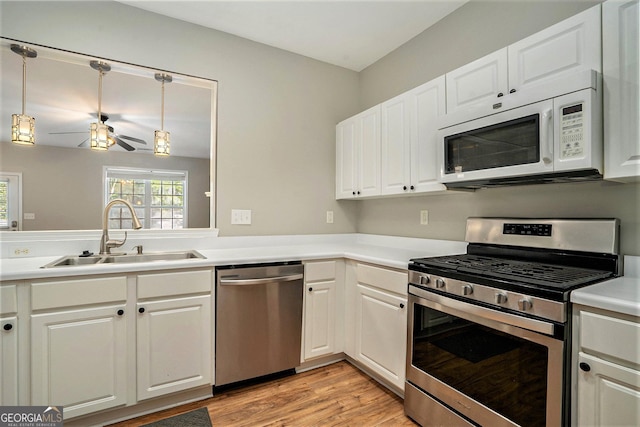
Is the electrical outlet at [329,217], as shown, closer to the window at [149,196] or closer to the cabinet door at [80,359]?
the window at [149,196]

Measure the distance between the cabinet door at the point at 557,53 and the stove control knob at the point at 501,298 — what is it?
3.20 feet

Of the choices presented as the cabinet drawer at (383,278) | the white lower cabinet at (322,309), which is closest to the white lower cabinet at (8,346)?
the white lower cabinet at (322,309)

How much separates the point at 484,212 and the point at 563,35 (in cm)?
102

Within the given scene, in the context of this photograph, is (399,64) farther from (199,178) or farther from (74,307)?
(74,307)

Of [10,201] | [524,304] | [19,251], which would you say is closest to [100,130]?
[10,201]

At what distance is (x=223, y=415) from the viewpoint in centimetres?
178

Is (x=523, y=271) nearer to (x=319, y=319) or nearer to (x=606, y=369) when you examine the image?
(x=606, y=369)

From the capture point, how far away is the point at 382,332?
6.56 ft

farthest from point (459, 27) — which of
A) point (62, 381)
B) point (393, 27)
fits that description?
point (62, 381)

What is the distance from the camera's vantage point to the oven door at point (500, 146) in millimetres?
1409

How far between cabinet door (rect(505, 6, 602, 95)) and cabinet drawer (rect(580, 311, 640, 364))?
1.04 metres

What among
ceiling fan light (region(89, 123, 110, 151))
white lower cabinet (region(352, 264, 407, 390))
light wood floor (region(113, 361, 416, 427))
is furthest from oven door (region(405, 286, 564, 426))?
ceiling fan light (region(89, 123, 110, 151))

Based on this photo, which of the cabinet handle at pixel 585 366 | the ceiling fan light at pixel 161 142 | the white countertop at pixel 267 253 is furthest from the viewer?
the ceiling fan light at pixel 161 142

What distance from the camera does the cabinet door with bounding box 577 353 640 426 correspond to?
3.26ft
